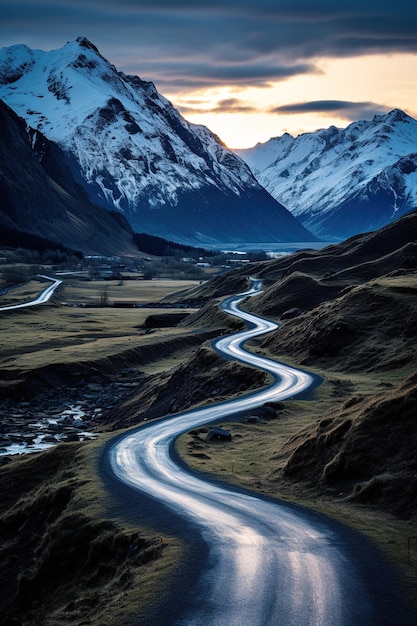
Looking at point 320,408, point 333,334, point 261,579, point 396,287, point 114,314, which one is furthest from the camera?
point 114,314

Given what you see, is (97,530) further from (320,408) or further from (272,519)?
(320,408)

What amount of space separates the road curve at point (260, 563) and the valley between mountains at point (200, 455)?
113cm

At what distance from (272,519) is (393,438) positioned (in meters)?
8.21

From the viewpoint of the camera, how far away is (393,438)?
4012 cm

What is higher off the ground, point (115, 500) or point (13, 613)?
point (115, 500)

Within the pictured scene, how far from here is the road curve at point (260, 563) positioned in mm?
24438

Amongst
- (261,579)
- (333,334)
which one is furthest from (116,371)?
(261,579)

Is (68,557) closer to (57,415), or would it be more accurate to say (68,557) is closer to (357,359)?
(57,415)

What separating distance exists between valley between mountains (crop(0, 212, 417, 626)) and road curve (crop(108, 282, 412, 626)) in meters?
1.13

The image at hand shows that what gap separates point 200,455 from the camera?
49.7 metres

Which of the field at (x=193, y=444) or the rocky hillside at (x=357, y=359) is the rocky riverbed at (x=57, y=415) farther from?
the rocky hillside at (x=357, y=359)

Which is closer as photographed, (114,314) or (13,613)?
(13,613)

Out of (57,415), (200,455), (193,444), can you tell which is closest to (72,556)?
(200,455)

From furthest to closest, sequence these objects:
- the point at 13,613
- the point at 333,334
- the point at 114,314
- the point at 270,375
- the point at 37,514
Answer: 1. the point at 114,314
2. the point at 333,334
3. the point at 270,375
4. the point at 37,514
5. the point at 13,613
